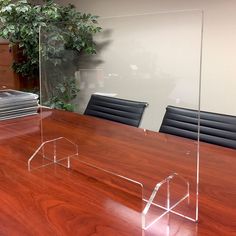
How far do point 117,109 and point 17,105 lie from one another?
0.68 metres

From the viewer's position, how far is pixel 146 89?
147cm

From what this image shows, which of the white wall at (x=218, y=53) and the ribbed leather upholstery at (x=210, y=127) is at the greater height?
the white wall at (x=218, y=53)

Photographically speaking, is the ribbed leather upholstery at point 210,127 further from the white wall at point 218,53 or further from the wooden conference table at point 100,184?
the white wall at point 218,53

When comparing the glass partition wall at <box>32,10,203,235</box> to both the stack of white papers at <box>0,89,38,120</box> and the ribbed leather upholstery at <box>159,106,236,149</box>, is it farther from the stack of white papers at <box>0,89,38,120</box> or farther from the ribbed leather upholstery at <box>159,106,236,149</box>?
the stack of white papers at <box>0,89,38,120</box>

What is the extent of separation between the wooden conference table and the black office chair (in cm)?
16

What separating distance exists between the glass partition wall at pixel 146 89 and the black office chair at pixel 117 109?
5 centimetres

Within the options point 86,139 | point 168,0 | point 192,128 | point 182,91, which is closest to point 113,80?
point 86,139

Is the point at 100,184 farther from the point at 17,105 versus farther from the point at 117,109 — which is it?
the point at 17,105

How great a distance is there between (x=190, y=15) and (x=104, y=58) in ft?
3.55

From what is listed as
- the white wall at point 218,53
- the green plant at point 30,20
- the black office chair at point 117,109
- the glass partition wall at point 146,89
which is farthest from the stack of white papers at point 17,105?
the white wall at point 218,53

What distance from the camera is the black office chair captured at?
1740 millimetres

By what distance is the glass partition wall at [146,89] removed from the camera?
3.01ft

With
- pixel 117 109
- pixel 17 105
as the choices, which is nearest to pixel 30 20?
pixel 17 105

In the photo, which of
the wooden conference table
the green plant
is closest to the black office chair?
the wooden conference table
